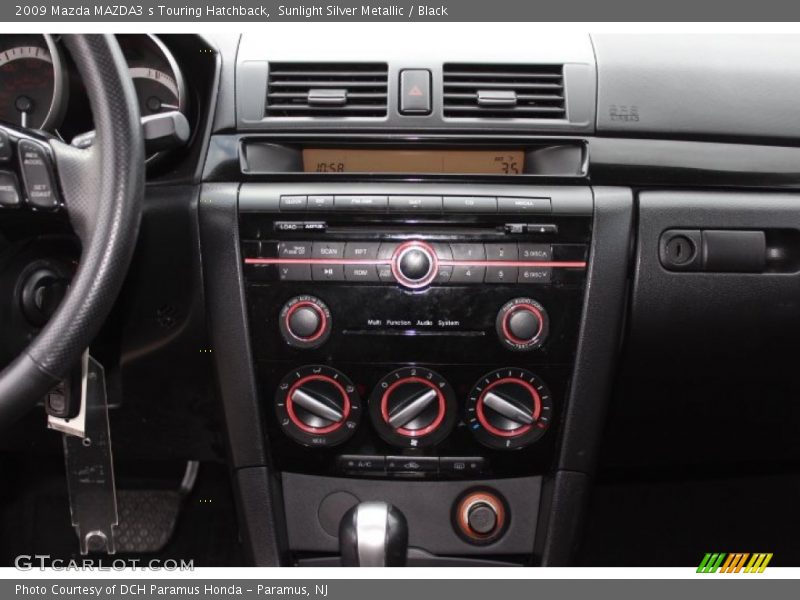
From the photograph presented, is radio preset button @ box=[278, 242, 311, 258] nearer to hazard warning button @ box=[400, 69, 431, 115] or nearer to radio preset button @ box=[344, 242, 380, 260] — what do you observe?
radio preset button @ box=[344, 242, 380, 260]

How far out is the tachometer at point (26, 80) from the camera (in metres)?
1.41

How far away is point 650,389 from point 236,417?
74 cm

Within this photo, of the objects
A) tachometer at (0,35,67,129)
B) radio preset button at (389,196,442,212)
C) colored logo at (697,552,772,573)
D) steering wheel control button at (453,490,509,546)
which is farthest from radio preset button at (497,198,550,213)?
colored logo at (697,552,772,573)

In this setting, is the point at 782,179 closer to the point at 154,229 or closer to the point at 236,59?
the point at 236,59

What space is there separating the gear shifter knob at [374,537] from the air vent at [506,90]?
0.67 meters

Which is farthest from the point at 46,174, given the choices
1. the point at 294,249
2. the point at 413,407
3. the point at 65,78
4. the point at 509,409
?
the point at 509,409

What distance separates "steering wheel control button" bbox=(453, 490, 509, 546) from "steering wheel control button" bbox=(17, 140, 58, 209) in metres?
0.85

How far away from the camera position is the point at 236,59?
1476mm

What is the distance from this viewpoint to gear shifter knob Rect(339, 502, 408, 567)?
1351 millimetres

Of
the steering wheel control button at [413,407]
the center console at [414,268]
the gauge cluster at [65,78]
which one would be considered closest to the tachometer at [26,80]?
the gauge cluster at [65,78]

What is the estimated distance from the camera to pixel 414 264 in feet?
4.61

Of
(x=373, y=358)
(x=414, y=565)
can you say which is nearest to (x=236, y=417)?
(x=373, y=358)

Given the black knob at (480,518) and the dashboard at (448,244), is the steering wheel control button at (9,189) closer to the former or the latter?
the dashboard at (448,244)

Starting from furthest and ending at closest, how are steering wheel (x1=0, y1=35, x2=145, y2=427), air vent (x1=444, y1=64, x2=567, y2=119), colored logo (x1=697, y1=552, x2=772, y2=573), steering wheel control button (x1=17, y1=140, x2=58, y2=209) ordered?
colored logo (x1=697, y1=552, x2=772, y2=573), air vent (x1=444, y1=64, x2=567, y2=119), steering wheel control button (x1=17, y1=140, x2=58, y2=209), steering wheel (x1=0, y1=35, x2=145, y2=427)
